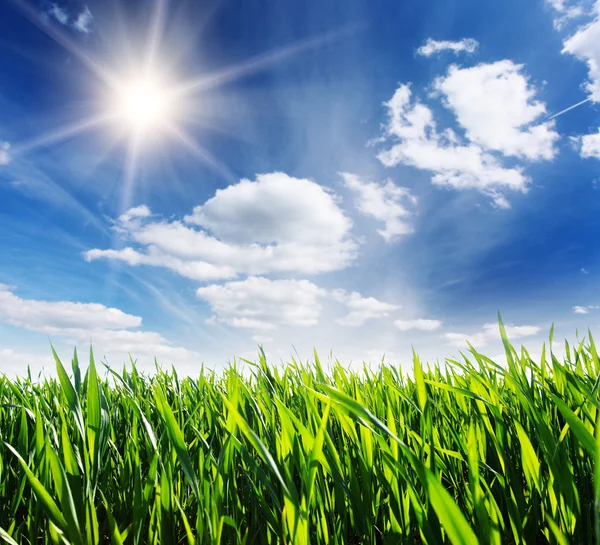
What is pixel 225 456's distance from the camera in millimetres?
934

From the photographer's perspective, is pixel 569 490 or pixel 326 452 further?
pixel 326 452

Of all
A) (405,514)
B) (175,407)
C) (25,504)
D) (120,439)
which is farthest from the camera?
(175,407)

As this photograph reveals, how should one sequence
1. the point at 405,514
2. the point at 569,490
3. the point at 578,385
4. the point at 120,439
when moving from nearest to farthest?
the point at 569,490 < the point at 405,514 < the point at 578,385 < the point at 120,439

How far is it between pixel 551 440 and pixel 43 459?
1117 mm

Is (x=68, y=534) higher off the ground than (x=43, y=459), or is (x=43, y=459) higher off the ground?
(x=43, y=459)

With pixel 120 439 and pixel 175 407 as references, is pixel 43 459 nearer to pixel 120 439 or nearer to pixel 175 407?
pixel 120 439

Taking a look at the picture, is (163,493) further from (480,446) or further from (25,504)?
(480,446)

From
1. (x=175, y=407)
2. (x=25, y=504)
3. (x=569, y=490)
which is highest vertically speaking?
(x=175, y=407)

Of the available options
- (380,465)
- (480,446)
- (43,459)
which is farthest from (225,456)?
(480,446)

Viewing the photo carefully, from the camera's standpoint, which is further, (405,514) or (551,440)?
(405,514)

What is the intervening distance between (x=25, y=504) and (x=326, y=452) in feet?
2.90

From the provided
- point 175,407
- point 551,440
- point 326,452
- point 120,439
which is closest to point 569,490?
point 551,440

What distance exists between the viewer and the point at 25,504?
1.22 metres

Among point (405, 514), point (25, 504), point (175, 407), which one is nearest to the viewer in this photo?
point (405, 514)
